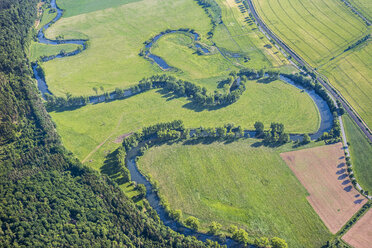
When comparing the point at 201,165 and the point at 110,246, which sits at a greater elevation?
the point at 201,165

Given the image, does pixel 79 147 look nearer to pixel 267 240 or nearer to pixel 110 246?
pixel 110 246

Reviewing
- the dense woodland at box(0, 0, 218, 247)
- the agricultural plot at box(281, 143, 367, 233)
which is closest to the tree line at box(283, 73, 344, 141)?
the agricultural plot at box(281, 143, 367, 233)

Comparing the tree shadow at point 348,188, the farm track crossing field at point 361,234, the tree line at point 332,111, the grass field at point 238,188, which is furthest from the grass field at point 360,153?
the grass field at point 238,188

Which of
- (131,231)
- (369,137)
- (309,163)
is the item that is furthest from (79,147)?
(369,137)

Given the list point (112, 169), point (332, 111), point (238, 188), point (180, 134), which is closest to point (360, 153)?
point (332, 111)

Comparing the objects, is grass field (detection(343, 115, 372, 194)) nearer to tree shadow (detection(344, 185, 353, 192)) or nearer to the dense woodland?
tree shadow (detection(344, 185, 353, 192))
